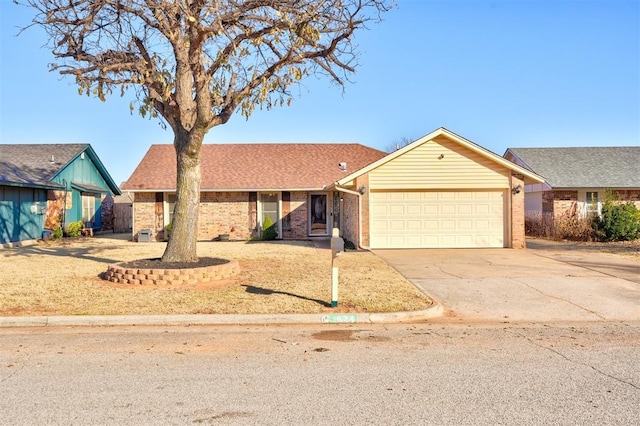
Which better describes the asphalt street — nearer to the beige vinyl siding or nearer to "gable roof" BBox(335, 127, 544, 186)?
"gable roof" BBox(335, 127, 544, 186)

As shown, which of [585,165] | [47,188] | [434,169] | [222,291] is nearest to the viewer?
[222,291]

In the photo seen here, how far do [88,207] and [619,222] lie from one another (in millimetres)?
26802

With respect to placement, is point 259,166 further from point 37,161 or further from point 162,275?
point 162,275

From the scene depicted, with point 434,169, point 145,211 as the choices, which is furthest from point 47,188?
point 434,169

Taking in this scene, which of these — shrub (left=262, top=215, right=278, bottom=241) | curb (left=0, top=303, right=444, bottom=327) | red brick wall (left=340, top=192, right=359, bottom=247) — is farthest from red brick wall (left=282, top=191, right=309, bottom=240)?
curb (left=0, top=303, right=444, bottom=327)

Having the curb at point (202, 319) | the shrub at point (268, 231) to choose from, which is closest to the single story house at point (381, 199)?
the shrub at point (268, 231)

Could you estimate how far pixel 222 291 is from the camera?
897cm

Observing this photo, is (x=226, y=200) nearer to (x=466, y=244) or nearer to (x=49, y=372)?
(x=466, y=244)

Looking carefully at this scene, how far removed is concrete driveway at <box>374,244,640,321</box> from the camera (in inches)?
305

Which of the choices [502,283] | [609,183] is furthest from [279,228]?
[609,183]

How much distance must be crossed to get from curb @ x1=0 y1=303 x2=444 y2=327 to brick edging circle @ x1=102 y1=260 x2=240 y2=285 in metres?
2.30

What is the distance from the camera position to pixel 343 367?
16.5ft

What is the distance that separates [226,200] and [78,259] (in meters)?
8.72

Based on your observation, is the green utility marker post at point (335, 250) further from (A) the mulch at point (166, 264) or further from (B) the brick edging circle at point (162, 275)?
(A) the mulch at point (166, 264)
